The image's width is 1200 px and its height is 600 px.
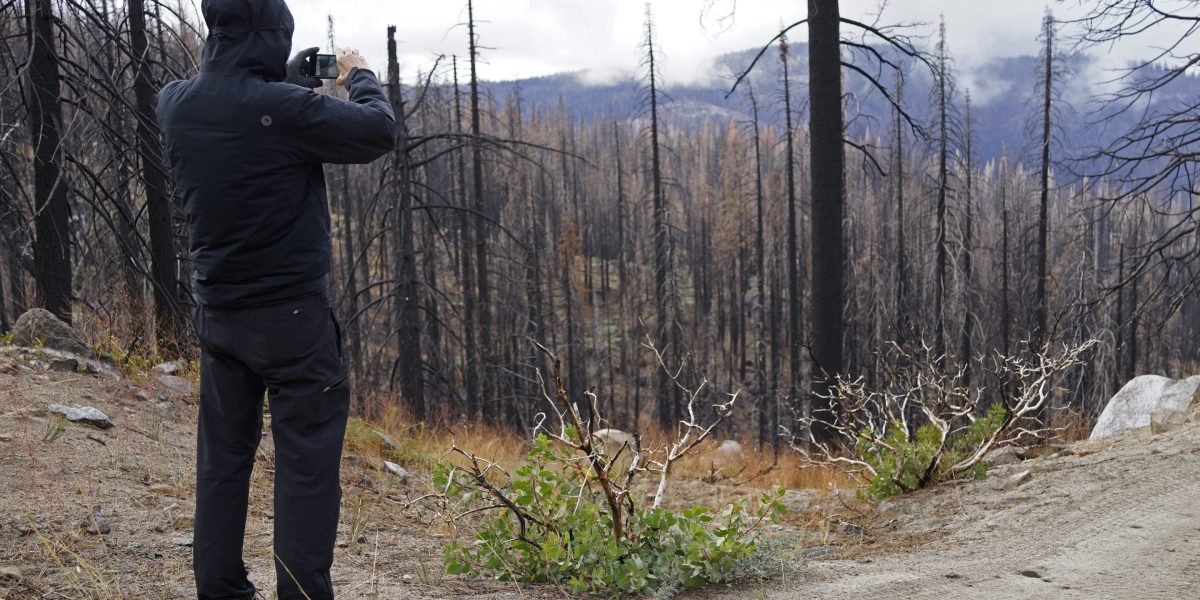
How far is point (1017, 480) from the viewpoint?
5.47m

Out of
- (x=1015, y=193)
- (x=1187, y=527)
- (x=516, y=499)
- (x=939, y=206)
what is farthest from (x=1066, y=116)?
(x=1015, y=193)

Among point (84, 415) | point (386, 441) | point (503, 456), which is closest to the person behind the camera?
point (84, 415)

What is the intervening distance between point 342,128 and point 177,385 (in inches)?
217

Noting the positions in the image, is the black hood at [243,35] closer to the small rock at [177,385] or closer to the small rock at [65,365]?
the small rock at [65,365]

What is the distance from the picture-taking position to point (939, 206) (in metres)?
21.9

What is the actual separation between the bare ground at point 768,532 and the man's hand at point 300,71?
2.06m

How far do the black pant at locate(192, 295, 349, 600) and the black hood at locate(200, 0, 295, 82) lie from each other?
865mm

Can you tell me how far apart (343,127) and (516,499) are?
1994 mm

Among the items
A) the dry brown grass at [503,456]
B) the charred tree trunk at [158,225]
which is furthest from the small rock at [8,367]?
the dry brown grass at [503,456]

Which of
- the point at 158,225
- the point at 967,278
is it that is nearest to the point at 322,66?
the point at 158,225

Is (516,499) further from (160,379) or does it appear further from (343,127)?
(160,379)

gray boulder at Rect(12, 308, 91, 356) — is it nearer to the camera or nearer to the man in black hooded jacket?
the man in black hooded jacket

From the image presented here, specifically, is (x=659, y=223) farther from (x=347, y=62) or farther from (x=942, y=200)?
(x=347, y=62)

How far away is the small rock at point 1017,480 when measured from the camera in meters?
5.43
